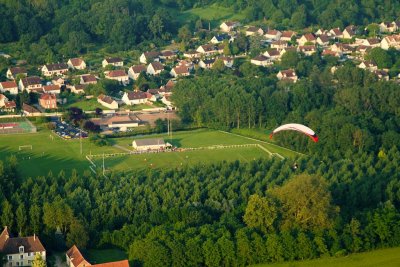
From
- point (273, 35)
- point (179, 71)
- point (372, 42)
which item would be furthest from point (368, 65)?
point (179, 71)

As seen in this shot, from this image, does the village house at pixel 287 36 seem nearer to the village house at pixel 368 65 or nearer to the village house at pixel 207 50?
the village house at pixel 207 50

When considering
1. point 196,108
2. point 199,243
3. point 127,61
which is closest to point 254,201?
point 199,243

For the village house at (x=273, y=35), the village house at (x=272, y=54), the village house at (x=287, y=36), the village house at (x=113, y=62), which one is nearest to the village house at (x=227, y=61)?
the village house at (x=272, y=54)

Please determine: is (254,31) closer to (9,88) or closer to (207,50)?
(207,50)

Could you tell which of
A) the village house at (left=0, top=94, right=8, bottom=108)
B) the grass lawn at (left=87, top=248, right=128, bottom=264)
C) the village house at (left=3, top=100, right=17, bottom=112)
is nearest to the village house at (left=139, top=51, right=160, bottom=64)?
the village house at (left=0, top=94, right=8, bottom=108)

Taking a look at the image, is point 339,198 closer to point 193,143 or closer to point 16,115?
point 193,143

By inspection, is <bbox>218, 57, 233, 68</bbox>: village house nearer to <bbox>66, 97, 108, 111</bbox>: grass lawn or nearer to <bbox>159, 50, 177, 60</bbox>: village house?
<bbox>159, 50, 177, 60</bbox>: village house

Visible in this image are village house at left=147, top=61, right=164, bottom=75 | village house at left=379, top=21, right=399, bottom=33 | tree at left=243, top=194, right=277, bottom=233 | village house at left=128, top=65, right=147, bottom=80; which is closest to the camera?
tree at left=243, top=194, right=277, bottom=233
